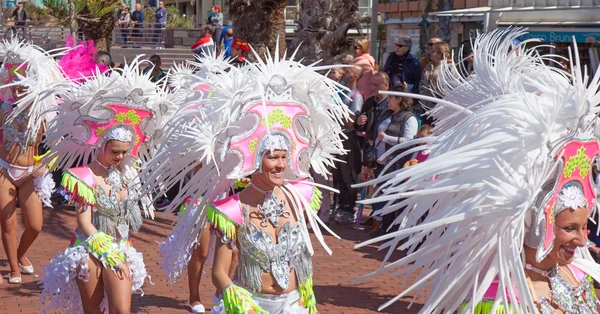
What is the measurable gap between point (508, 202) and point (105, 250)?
3366 millimetres

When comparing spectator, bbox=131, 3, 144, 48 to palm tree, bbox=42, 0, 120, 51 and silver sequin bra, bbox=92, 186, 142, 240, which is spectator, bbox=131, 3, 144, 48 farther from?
silver sequin bra, bbox=92, 186, 142, 240

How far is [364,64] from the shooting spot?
11.4 m

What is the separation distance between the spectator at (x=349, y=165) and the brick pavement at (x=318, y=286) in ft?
1.68

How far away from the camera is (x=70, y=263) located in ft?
19.8

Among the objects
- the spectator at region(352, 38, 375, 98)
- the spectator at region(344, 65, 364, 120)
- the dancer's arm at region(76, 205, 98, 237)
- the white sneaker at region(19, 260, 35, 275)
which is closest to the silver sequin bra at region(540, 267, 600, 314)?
the dancer's arm at region(76, 205, 98, 237)

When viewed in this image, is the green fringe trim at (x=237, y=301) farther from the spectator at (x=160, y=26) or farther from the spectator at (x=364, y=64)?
Answer: the spectator at (x=160, y=26)

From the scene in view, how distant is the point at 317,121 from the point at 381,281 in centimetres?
364

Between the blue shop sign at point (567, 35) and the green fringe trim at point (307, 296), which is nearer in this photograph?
the green fringe trim at point (307, 296)

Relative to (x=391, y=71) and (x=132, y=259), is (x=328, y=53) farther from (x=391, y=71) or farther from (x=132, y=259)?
(x=132, y=259)

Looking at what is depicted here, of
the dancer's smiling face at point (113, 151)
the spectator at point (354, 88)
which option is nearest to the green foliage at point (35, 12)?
the spectator at point (354, 88)

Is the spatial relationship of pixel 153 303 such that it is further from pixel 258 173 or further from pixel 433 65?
pixel 433 65

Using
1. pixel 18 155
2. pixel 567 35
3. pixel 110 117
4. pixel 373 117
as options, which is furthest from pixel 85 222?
pixel 567 35

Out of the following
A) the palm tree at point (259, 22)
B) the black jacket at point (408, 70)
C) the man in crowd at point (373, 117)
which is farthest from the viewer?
the palm tree at point (259, 22)

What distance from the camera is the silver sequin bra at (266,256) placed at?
15.6 feet
